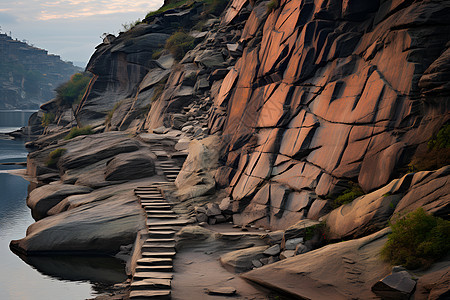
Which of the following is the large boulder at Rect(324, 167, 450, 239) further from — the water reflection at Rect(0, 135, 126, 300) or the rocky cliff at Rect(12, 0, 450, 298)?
the water reflection at Rect(0, 135, 126, 300)

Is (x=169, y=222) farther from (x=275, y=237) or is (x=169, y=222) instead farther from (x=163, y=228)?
(x=275, y=237)

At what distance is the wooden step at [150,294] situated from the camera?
419 inches

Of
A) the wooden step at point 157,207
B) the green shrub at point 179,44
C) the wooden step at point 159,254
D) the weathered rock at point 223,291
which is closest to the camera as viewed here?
the weathered rock at point 223,291

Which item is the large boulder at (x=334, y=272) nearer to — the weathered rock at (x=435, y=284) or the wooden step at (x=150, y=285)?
the weathered rock at (x=435, y=284)

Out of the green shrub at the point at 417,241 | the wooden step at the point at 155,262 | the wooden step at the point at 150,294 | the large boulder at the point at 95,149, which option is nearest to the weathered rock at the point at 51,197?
the large boulder at the point at 95,149

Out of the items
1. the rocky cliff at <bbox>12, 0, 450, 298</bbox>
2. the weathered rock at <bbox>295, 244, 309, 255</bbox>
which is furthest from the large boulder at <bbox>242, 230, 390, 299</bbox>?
the weathered rock at <bbox>295, 244, 309, 255</bbox>

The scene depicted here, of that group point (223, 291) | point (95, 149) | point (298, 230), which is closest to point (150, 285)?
point (223, 291)

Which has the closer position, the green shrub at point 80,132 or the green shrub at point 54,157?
the green shrub at point 54,157

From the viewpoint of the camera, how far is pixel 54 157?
2886cm

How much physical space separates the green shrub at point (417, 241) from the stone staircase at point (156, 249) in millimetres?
5362

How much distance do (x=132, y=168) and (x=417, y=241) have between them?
1532 centimetres

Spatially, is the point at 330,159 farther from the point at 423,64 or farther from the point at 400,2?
the point at 400,2

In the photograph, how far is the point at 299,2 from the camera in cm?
1741

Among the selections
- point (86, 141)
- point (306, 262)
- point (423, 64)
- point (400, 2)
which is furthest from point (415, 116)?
point (86, 141)
